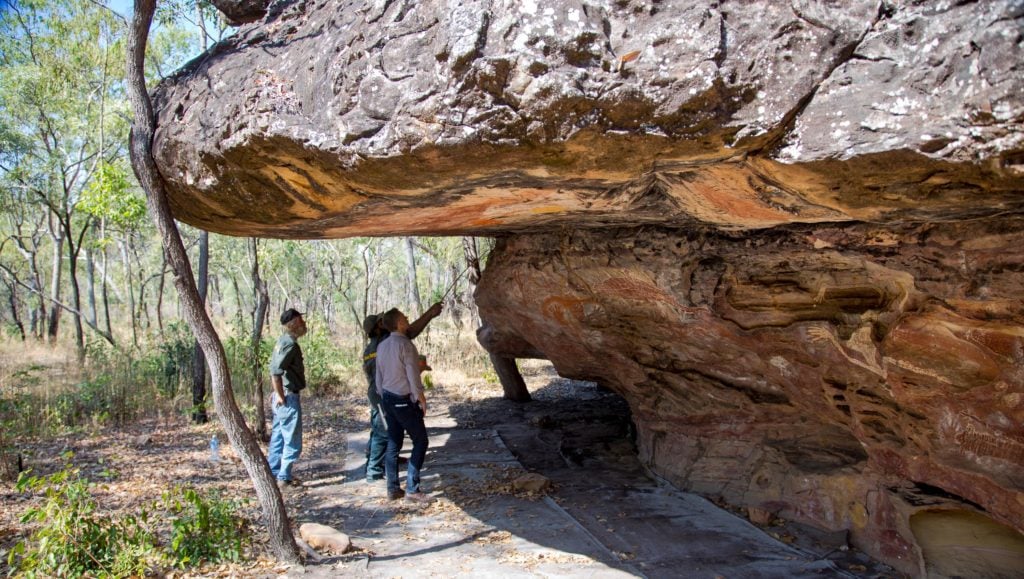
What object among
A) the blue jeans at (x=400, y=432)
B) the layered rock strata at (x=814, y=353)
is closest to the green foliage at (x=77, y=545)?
the blue jeans at (x=400, y=432)

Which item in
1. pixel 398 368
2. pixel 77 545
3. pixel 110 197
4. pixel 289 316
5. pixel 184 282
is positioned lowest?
pixel 77 545

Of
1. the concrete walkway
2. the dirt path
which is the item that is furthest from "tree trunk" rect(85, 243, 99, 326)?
the concrete walkway

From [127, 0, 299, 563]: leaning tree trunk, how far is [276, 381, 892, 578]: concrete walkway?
0.41 meters

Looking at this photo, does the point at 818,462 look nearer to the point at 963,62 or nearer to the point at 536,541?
the point at 536,541

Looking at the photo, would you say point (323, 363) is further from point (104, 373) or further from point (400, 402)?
point (400, 402)

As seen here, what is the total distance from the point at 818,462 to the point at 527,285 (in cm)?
285

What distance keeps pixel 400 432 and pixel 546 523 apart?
150 cm

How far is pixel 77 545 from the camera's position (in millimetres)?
3963

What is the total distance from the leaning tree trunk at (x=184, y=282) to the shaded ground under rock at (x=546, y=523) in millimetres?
401

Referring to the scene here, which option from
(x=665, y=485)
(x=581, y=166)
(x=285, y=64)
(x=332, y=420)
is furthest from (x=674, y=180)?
(x=332, y=420)

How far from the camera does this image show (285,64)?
13.0 feet

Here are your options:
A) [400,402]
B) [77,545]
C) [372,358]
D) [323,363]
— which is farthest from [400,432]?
[323,363]

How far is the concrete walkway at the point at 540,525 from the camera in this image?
460 centimetres

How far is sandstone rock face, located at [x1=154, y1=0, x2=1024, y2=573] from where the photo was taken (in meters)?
2.68
